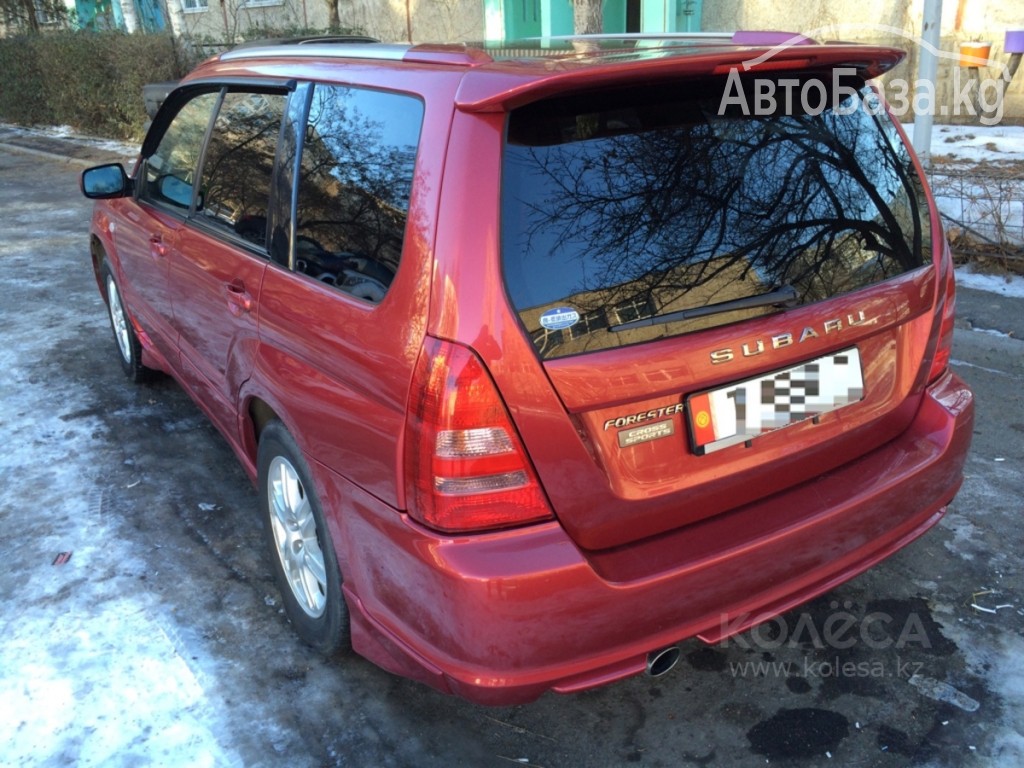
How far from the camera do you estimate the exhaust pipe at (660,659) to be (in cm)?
214

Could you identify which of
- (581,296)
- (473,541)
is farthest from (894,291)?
(473,541)

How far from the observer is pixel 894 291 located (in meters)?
2.43

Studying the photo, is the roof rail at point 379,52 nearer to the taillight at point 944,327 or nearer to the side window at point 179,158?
the side window at point 179,158

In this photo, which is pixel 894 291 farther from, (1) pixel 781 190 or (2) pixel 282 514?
(2) pixel 282 514

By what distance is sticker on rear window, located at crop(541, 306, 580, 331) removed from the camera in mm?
1960

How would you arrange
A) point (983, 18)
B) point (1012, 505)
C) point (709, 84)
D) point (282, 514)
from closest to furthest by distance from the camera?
point (709, 84), point (282, 514), point (1012, 505), point (983, 18)

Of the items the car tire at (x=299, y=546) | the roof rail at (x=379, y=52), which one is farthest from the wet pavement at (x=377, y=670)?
the roof rail at (x=379, y=52)

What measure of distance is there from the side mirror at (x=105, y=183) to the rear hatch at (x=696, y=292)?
2.94m

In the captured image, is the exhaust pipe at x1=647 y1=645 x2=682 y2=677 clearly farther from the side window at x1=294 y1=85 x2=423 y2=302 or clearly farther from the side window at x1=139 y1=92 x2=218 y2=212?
the side window at x1=139 y1=92 x2=218 y2=212

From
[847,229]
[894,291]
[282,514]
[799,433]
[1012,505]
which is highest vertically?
[847,229]

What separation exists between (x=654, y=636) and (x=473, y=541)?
1.66ft

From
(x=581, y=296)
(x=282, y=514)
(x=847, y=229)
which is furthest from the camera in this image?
(x=282, y=514)

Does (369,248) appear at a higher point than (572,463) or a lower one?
higher

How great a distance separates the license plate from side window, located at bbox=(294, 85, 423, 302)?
84 cm
